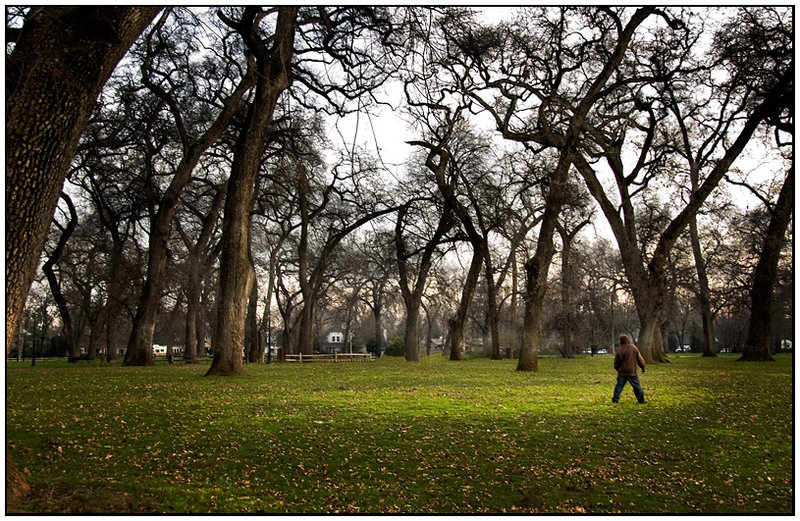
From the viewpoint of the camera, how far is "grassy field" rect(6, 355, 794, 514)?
579 centimetres

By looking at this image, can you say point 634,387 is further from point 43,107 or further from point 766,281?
point 766,281

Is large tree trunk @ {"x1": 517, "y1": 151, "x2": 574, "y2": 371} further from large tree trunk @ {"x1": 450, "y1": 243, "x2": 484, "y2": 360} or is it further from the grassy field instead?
large tree trunk @ {"x1": 450, "y1": 243, "x2": 484, "y2": 360}

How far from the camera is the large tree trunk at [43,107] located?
17.3 feet

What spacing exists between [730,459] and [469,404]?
4.85 meters

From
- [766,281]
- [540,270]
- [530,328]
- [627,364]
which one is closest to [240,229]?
[540,270]

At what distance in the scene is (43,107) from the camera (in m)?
5.41

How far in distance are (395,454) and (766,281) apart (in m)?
25.8

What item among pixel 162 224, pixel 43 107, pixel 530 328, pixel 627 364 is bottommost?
pixel 627 364

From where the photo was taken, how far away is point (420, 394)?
43.5 feet

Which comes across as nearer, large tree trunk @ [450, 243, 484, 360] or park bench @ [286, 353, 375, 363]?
large tree trunk @ [450, 243, 484, 360]

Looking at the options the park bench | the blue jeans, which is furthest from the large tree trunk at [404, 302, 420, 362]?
the blue jeans

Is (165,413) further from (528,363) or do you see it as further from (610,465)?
(528,363)

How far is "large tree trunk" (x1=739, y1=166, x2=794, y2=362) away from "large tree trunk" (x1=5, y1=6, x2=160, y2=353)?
26.5 metres

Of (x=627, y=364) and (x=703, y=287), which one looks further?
(x=703, y=287)
